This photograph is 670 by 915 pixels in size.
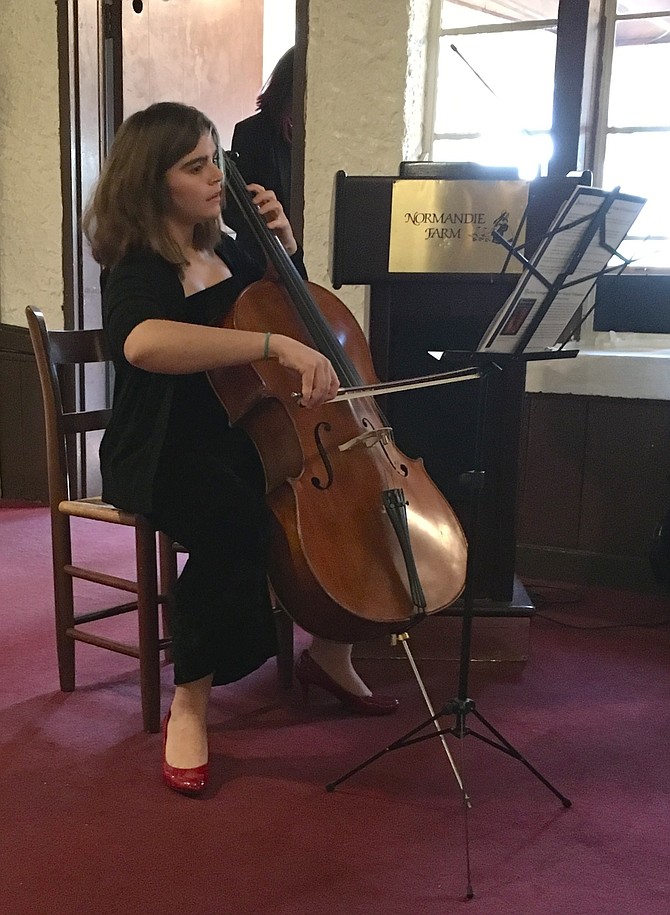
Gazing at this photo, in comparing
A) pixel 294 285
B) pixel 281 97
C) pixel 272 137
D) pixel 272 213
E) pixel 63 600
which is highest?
pixel 281 97

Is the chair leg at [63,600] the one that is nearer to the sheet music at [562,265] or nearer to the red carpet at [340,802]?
the red carpet at [340,802]

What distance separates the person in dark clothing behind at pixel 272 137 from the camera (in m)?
2.34

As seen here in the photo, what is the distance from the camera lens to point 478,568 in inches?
73.3

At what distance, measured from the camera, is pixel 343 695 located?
1621mm

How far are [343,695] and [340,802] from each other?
0.97 feet

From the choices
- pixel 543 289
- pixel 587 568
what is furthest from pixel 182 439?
pixel 587 568

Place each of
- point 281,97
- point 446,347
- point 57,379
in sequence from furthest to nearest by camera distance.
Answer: point 281,97 → point 446,347 → point 57,379

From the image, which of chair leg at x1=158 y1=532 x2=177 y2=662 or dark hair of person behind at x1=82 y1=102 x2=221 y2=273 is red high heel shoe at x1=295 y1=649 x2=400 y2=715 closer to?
chair leg at x1=158 y1=532 x2=177 y2=662

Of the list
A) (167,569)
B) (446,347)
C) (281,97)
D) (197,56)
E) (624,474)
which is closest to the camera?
(167,569)

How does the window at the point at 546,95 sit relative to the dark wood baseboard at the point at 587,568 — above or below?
above

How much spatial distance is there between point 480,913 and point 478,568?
84cm

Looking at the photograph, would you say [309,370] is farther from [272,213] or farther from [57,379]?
[57,379]

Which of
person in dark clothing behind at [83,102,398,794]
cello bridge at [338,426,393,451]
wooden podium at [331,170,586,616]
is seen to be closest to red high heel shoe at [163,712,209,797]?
person in dark clothing behind at [83,102,398,794]

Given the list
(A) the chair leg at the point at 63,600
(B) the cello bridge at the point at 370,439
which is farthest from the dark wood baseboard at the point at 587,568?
(A) the chair leg at the point at 63,600
